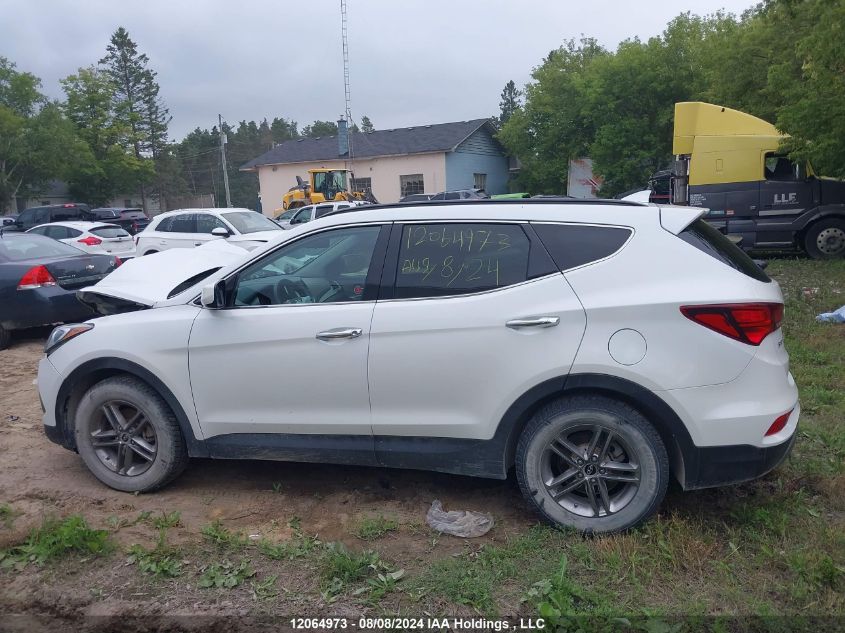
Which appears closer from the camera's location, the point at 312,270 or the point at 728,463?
the point at 728,463

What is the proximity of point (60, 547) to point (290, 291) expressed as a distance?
1.82 m

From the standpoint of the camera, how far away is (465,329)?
11.8 ft

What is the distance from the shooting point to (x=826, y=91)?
11383 millimetres

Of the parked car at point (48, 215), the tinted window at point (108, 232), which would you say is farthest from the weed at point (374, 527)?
the parked car at point (48, 215)

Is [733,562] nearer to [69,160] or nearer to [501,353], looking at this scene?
[501,353]

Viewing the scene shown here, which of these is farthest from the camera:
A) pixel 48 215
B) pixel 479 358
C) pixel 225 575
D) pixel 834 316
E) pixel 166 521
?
pixel 48 215

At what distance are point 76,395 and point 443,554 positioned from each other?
257 centimetres

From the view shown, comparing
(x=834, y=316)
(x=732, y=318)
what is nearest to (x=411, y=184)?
(x=834, y=316)

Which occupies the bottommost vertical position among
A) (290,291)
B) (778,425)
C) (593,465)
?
(593,465)

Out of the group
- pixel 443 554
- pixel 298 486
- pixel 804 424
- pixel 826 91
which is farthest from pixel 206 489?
pixel 826 91

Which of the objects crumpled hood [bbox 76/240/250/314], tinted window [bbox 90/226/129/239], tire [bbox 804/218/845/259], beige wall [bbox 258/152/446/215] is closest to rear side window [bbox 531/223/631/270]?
A: crumpled hood [bbox 76/240/250/314]

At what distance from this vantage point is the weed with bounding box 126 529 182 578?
3.47 metres

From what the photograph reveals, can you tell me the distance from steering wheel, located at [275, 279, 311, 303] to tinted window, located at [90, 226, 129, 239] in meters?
14.3

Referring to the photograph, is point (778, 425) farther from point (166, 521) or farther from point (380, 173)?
point (380, 173)
